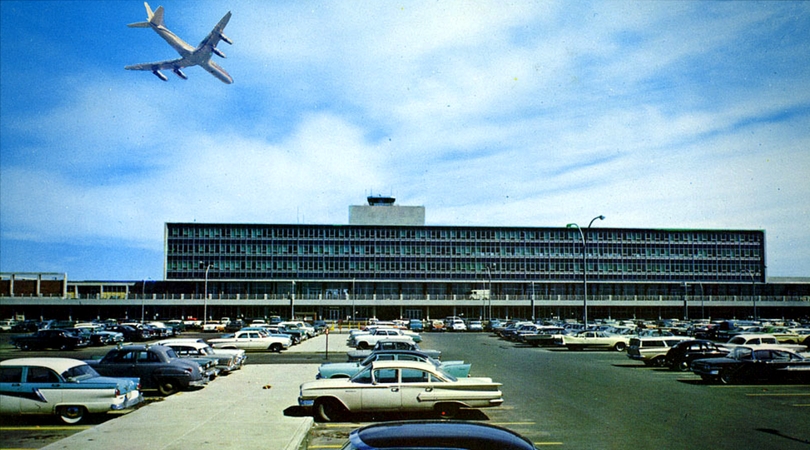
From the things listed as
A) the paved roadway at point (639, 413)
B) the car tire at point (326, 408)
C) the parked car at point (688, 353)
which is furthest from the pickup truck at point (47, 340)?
the parked car at point (688, 353)

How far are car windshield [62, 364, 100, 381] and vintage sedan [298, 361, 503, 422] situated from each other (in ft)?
16.6

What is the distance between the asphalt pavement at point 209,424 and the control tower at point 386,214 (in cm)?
9944

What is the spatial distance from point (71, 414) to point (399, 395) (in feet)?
24.3

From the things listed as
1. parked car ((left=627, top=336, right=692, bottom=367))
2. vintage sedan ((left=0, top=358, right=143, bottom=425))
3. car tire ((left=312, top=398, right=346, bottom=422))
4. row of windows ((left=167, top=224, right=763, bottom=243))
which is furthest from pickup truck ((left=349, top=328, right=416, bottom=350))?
row of windows ((left=167, top=224, right=763, bottom=243))

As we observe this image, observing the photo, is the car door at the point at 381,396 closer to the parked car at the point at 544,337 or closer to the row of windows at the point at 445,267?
the parked car at the point at 544,337

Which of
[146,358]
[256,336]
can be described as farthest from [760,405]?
[256,336]

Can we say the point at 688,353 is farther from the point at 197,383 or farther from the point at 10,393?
the point at 10,393

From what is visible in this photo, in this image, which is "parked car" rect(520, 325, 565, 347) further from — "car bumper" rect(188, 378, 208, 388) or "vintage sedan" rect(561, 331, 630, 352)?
"car bumper" rect(188, 378, 208, 388)

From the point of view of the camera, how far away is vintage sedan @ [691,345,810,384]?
878 inches

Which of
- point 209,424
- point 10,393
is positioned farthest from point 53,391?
point 209,424

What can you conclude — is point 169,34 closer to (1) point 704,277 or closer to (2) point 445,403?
(2) point 445,403

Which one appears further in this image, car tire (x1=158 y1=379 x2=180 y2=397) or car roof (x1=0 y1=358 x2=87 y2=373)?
car tire (x1=158 y1=379 x2=180 y2=397)

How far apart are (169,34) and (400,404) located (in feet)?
95.0

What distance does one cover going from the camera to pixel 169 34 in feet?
119
